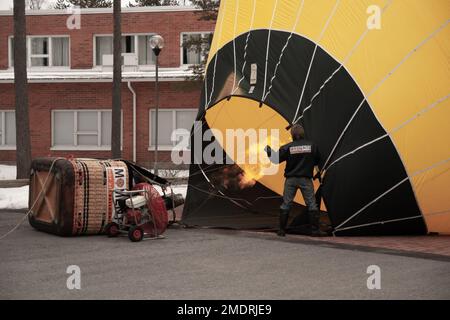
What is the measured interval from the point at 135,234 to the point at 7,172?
1735cm

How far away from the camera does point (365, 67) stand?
10812mm

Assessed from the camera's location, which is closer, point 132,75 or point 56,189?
point 56,189

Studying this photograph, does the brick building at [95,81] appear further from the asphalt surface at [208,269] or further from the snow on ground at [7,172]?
the asphalt surface at [208,269]

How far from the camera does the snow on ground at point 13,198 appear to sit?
625 inches

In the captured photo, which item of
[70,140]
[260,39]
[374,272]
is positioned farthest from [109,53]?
[374,272]

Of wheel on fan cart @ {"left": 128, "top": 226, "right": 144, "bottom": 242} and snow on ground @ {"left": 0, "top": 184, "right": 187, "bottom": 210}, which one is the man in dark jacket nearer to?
wheel on fan cart @ {"left": 128, "top": 226, "right": 144, "bottom": 242}

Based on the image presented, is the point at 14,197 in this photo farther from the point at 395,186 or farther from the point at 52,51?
the point at 52,51

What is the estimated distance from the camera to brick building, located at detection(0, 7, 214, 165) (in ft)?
95.7

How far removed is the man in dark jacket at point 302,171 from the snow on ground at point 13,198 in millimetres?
7122

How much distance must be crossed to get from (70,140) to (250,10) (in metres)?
18.8

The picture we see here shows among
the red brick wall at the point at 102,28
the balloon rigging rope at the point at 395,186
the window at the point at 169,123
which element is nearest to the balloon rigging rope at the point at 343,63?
the balloon rigging rope at the point at 395,186

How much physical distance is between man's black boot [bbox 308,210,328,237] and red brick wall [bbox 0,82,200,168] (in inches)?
698

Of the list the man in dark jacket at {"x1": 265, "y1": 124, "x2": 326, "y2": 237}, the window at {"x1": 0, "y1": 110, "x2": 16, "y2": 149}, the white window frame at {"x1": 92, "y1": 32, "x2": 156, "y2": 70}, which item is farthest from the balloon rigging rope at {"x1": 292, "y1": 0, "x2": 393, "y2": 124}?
the window at {"x1": 0, "y1": 110, "x2": 16, "y2": 149}

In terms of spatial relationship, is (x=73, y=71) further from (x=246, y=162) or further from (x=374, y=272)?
(x=374, y=272)
